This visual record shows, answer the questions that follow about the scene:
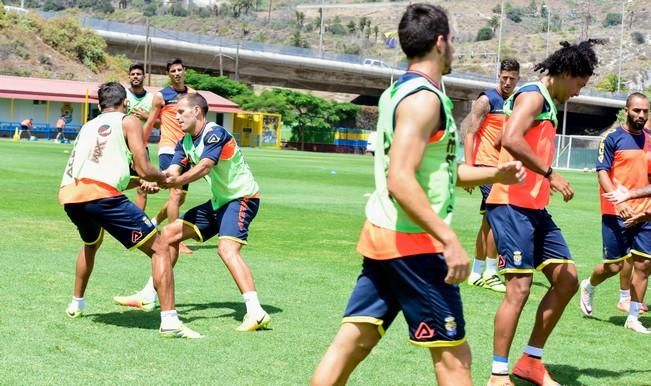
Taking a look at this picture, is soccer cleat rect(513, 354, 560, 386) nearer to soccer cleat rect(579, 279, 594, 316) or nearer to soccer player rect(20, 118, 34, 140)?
soccer cleat rect(579, 279, 594, 316)

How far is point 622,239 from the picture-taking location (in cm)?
974

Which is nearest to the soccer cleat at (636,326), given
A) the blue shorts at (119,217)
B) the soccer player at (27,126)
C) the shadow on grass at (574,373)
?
the shadow on grass at (574,373)

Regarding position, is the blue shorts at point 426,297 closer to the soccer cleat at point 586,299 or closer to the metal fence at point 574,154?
the soccer cleat at point 586,299

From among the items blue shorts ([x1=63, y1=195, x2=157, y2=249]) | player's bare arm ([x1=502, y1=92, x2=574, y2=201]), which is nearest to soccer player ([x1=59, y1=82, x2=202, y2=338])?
blue shorts ([x1=63, y1=195, x2=157, y2=249])

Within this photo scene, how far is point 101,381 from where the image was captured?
6.66 meters

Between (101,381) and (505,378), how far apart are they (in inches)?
105

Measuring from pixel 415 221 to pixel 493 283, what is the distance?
23.8 feet

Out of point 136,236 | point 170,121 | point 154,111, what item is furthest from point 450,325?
point 170,121

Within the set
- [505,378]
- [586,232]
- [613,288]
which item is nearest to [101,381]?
[505,378]

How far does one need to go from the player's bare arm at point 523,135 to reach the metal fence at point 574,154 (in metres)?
52.9

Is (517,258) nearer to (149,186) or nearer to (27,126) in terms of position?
(149,186)

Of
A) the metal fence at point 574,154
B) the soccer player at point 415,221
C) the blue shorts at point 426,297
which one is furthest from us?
the metal fence at point 574,154

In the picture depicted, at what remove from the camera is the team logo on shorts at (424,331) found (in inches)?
194

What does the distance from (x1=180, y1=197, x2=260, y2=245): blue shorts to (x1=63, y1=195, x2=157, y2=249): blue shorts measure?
620 millimetres
